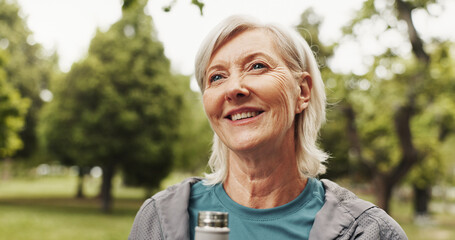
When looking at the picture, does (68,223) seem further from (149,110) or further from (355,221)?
(355,221)

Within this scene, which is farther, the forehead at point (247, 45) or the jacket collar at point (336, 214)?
the forehead at point (247, 45)

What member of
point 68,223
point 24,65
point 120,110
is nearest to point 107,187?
point 68,223

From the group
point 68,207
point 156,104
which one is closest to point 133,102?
point 156,104

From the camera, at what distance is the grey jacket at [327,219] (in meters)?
1.81

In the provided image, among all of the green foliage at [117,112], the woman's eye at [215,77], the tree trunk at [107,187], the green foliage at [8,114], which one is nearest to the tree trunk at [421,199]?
the green foliage at [117,112]

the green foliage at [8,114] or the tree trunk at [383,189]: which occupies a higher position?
the green foliage at [8,114]

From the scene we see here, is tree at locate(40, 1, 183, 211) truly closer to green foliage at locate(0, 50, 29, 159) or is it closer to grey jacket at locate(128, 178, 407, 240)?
green foliage at locate(0, 50, 29, 159)

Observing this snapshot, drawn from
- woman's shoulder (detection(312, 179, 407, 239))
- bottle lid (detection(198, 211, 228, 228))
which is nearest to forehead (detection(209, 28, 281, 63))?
woman's shoulder (detection(312, 179, 407, 239))

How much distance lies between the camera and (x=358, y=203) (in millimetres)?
1933

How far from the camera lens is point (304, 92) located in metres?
2.17

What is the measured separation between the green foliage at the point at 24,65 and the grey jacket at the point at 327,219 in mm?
26127

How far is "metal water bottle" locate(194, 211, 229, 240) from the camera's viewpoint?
96 cm

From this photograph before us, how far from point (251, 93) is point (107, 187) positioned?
76.1ft

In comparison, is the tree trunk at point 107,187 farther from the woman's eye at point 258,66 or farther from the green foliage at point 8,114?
the woman's eye at point 258,66
